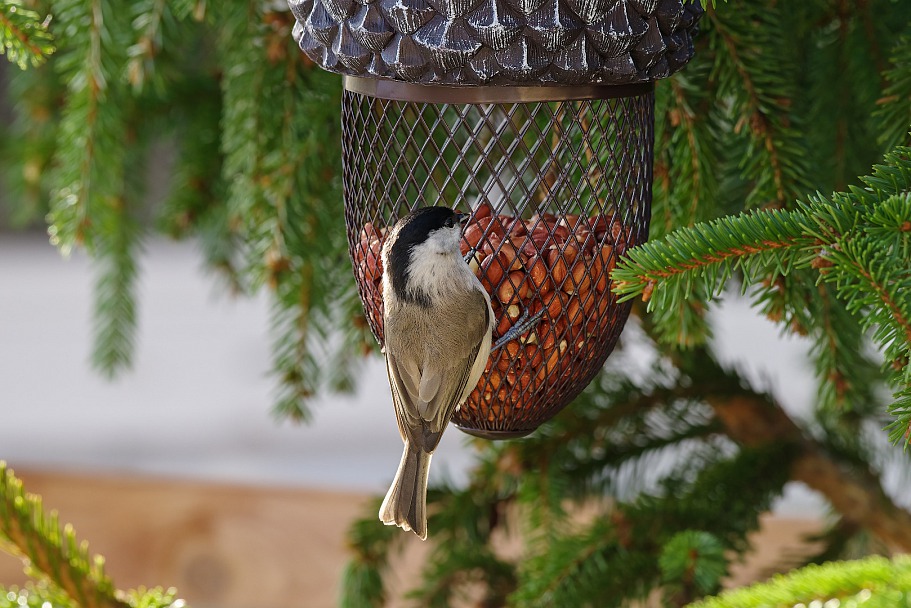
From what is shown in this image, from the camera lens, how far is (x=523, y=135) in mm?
749

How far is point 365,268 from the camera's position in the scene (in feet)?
2.81

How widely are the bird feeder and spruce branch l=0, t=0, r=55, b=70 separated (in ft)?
0.63

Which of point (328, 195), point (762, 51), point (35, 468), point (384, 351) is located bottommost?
point (35, 468)

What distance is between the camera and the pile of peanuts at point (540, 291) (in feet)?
2.58

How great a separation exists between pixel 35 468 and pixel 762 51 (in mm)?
1892

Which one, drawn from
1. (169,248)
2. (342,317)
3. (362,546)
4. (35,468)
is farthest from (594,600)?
(169,248)

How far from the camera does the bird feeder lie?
0.69m

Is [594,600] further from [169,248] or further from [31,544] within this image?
[169,248]

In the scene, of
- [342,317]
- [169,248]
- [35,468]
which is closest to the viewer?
[342,317]

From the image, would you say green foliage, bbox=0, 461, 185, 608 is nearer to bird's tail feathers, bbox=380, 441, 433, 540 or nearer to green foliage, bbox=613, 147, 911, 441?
bird's tail feathers, bbox=380, 441, 433, 540

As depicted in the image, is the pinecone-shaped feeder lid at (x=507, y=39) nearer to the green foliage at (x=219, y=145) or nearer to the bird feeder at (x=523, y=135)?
the bird feeder at (x=523, y=135)

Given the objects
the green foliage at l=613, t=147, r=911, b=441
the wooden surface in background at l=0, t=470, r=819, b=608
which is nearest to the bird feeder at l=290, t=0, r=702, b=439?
the green foliage at l=613, t=147, r=911, b=441

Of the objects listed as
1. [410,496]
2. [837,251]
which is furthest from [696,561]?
[837,251]

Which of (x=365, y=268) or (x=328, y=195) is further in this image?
(x=328, y=195)
